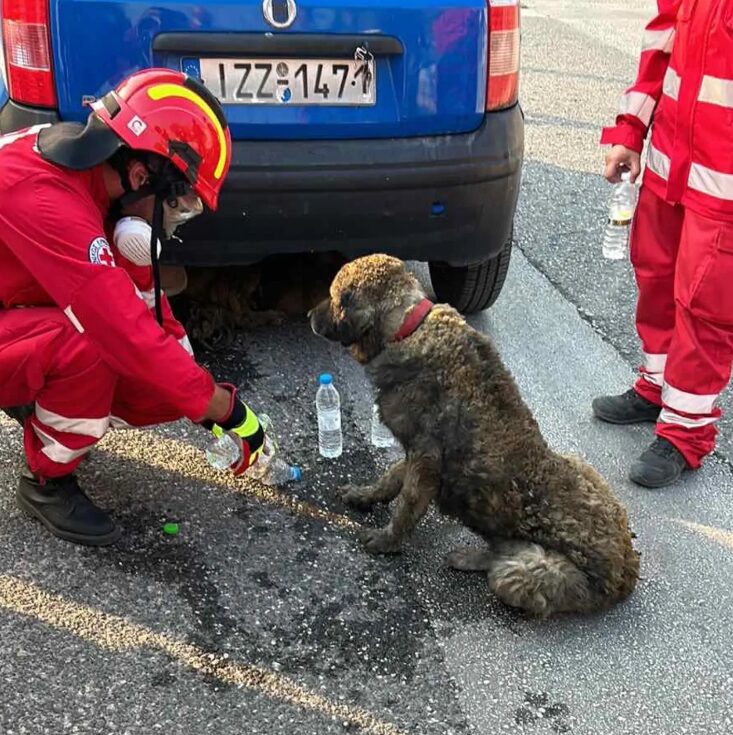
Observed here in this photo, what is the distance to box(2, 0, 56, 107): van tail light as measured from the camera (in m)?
3.34

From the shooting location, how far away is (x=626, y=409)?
4.18 metres

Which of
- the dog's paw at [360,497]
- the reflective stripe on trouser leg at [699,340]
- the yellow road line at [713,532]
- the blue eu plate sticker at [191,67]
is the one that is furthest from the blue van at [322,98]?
the yellow road line at [713,532]

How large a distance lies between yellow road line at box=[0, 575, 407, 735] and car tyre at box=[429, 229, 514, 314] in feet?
8.24

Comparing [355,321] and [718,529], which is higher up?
[355,321]

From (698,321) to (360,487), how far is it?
154cm

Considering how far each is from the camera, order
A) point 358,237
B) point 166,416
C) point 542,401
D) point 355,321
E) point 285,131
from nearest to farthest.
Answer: point 355,321 < point 166,416 < point 285,131 < point 358,237 < point 542,401

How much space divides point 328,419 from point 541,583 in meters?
1.36

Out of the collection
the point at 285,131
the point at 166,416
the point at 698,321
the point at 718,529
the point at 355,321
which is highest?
the point at 285,131

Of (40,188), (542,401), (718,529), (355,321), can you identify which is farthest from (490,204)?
(40,188)

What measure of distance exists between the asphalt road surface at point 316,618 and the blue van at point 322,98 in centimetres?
88

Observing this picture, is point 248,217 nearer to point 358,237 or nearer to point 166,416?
point 358,237

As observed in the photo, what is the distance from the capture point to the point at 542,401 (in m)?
4.29

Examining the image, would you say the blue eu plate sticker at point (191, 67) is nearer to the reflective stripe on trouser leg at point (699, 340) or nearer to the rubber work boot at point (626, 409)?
the reflective stripe on trouser leg at point (699, 340)

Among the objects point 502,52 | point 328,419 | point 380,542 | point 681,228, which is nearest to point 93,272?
point 380,542
